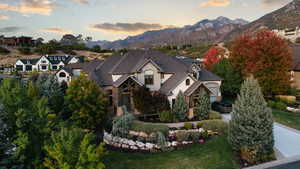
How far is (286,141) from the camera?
16.3 meters

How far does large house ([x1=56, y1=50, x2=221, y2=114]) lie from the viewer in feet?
75.0

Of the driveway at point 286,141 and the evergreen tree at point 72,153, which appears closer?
the evergreen tree at point 72,153

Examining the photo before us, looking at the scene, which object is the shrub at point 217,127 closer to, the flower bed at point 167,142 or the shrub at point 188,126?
the flower bed at point 167,142

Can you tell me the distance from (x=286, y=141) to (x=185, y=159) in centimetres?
907

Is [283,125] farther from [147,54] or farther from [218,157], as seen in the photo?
[147,54]

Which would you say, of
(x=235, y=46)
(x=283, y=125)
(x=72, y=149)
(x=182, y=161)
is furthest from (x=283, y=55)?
(x=72, y=149)

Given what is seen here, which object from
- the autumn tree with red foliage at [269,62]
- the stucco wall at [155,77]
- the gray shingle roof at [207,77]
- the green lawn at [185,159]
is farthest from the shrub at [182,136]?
the autumn tree with red foliage at [269,62]

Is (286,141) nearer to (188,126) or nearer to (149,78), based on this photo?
(188,126)

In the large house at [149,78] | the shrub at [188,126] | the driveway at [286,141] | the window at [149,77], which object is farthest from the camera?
the window at [149,77]

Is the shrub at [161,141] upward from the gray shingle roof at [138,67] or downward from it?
downward

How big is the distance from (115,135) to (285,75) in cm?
2489

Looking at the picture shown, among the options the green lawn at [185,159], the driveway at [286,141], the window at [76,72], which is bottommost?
the green lawn at [185,159]

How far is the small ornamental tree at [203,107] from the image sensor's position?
20.7m

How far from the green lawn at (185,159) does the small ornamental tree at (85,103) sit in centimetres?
347
